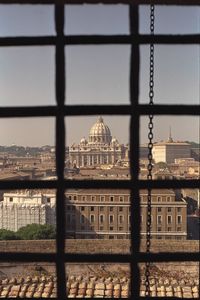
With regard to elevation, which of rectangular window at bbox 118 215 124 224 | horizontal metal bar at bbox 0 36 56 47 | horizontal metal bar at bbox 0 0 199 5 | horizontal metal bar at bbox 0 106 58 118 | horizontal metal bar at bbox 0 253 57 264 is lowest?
rectangular window at bbox 118 215 124 224

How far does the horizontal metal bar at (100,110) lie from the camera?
36.5 inches

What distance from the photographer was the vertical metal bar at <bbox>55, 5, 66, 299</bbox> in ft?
Answer: 3.06

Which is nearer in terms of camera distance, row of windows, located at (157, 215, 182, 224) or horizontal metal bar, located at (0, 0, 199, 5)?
horizontal metal bar, located at (0, 0, 199, 5)

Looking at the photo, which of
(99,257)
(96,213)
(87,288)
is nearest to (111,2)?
(99,257)

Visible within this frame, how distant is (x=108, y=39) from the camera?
3.09ft

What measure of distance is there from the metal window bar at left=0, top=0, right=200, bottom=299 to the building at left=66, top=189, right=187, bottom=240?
13.5 metres

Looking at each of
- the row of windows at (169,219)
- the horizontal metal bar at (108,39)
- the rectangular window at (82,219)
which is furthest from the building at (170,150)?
the horizontal metal bar at (108,39)

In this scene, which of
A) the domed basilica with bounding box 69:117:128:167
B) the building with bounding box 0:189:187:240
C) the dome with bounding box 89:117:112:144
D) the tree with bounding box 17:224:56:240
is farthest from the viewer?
the dome with bounding box 89:117:112:144

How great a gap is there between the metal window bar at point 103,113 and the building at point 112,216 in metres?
13.5

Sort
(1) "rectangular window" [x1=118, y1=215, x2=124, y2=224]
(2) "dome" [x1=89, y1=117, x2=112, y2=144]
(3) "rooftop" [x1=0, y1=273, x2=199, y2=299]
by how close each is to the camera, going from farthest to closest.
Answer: (2) "dome" [x1=89, y1=117, x2=112, y2=144] < (1) "rectangular window" [x1=118, y1=215, x2=124, y2=224] < (3) "rooftop" [x1=0, y1=273, x2=199, y2=299]

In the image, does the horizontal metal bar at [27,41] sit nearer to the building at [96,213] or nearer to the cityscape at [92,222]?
the cityscape at [92,222]

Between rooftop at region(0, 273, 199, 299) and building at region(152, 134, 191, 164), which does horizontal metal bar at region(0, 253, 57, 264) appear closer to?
rooftop at region(0, 273, 199, 299)

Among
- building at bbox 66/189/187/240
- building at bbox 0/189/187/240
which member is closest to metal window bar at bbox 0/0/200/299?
building at bbox 0/189/187/240

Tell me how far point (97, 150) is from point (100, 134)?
4.99ft
